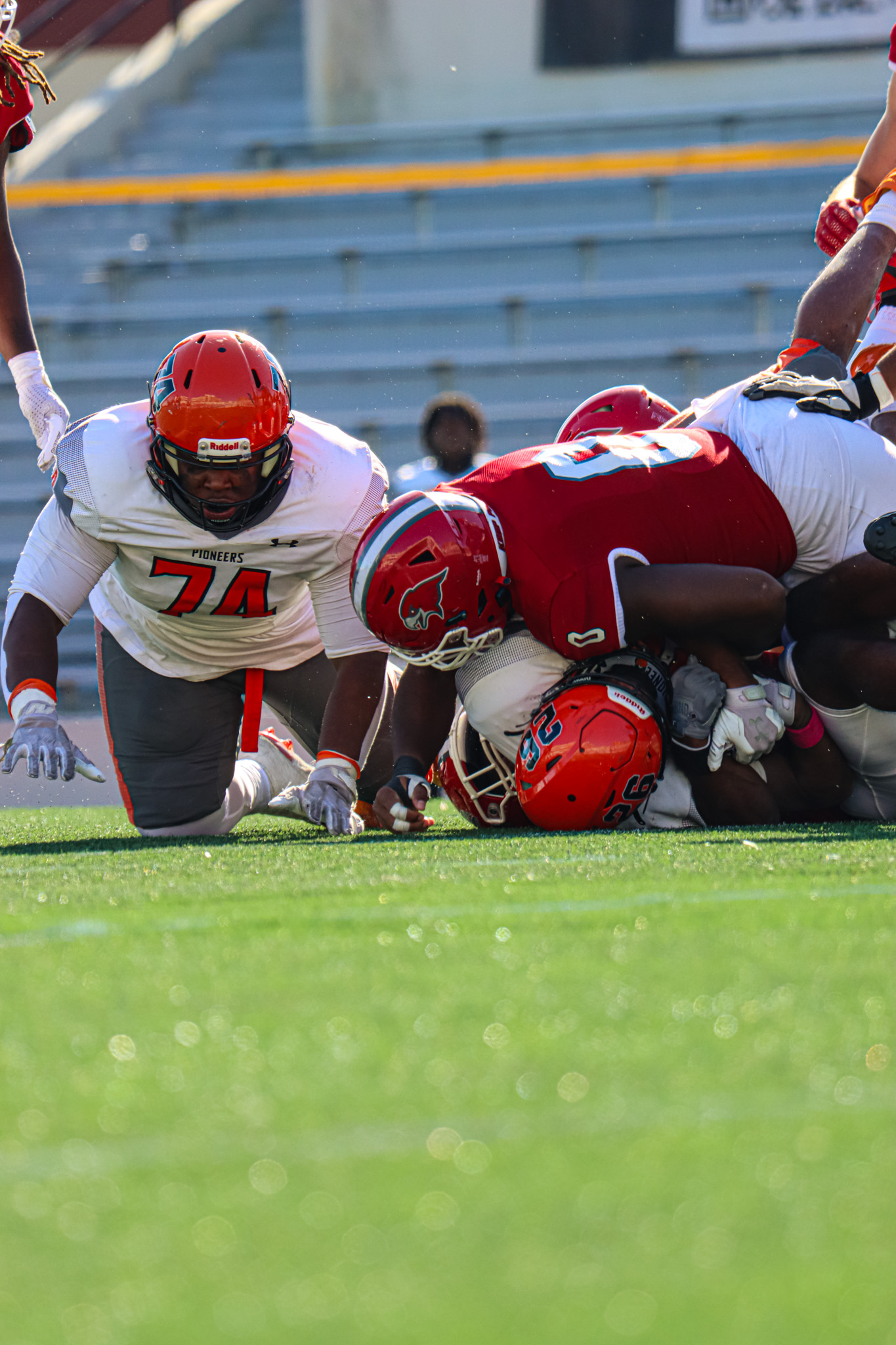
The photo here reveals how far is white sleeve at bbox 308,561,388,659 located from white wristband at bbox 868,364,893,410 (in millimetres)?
1121

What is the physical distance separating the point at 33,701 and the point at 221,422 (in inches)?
24.9

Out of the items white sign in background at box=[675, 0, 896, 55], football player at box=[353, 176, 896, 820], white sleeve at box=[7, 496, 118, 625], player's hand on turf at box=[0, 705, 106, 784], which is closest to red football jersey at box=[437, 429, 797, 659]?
football player at box=[353, 176, 896, 820]

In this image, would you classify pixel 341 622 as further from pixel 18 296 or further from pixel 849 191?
pixel 849 191

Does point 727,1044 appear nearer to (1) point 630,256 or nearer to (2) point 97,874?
(2) point 97,874

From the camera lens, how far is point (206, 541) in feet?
10.1

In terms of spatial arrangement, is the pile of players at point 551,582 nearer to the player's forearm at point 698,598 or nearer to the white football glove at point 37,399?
the player's forearm at point 698,598

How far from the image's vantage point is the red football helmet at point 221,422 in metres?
2.83

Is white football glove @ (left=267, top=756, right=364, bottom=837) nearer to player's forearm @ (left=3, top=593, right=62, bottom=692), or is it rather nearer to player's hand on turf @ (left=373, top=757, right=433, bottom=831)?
player's hand on turf @ (left=373, top=757, right=433, bottom=831)

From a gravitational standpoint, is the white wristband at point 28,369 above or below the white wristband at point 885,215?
below

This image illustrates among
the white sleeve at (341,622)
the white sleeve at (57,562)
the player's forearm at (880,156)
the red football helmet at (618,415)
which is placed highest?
the player's forearm at (880,156)

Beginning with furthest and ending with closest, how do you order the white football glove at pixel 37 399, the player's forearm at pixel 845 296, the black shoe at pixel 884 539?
the white football glove at pixel 37 399, the player's forearm at pixel 845 296, the black shoe at pixel 884 539

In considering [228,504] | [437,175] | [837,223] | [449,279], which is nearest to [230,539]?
[228,504]

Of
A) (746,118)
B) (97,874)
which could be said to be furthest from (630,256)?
(97,874)

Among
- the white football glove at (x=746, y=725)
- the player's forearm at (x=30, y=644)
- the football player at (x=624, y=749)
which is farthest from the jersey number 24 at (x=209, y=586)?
the white football glove at (x=746, y=725)
